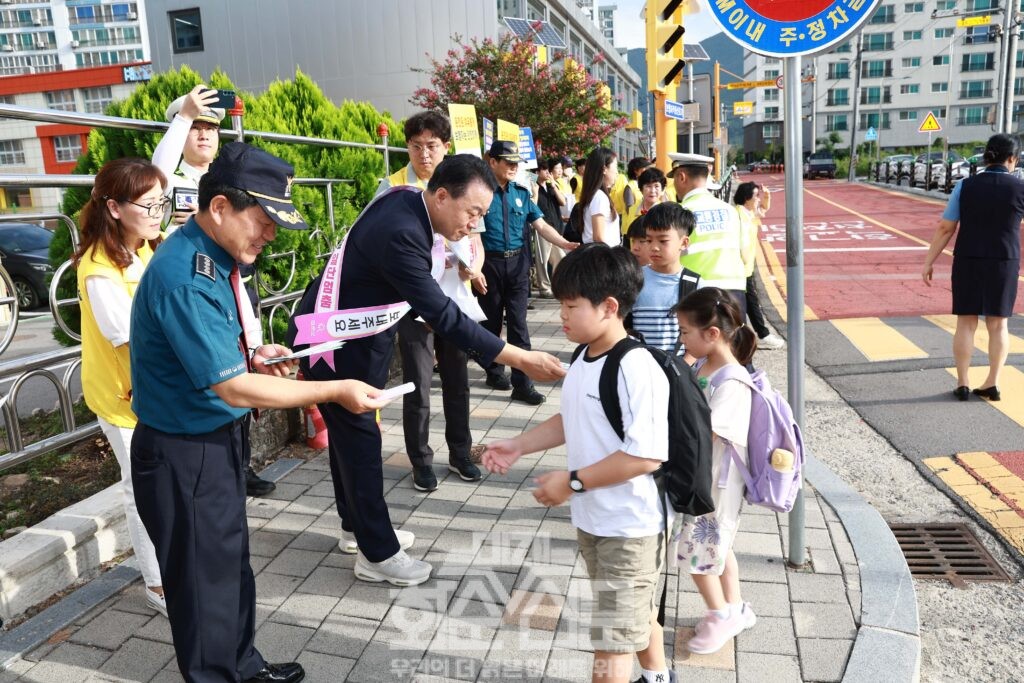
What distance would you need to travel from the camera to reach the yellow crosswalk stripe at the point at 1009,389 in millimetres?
5723

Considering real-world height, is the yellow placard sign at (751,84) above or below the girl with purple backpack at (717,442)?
above

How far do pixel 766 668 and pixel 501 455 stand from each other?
131 cm

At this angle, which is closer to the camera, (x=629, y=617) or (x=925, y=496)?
(x=629, y=617)

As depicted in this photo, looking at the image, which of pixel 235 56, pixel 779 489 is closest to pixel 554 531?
pixel 779 489

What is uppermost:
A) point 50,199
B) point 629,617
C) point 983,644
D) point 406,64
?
point 406,64

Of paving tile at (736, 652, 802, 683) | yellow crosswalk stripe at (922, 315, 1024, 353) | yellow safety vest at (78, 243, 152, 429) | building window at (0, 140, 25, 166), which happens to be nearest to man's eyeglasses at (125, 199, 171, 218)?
yellow safety vest at (78, 243, 152, 429)

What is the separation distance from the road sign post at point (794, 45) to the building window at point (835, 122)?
3683 inches

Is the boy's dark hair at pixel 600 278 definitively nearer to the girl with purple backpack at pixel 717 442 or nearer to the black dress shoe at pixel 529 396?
the girl with purple backpack at pixel 717 442

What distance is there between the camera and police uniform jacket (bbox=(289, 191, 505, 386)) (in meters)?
3.14

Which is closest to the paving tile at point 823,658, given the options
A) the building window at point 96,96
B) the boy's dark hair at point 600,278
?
the boy's dark hair at point 600,278

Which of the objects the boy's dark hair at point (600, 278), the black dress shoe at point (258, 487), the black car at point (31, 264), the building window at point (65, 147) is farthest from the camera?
the building window at point (65, 147)

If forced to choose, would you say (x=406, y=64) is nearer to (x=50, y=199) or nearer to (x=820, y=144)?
(x=50, y=199)

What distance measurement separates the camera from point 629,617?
7.57 feet

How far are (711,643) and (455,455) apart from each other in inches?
86.4
